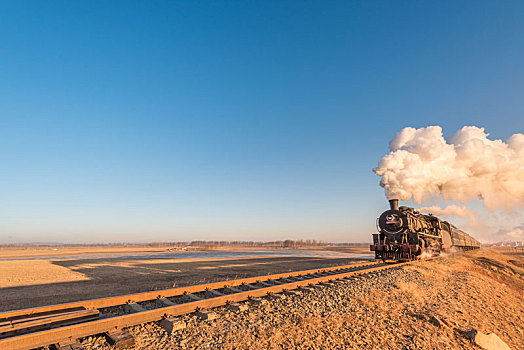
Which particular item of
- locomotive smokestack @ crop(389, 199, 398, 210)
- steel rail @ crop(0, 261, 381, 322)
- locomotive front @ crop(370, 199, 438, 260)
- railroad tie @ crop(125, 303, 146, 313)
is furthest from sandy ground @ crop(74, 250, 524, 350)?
locomotive smokestack @ crop(389, 199, 398, 210)

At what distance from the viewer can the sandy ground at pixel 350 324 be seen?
487cm

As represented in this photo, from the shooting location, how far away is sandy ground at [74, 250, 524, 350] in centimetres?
487

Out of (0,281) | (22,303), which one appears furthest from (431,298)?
(0,281)

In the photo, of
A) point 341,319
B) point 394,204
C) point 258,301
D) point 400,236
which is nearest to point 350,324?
point 341,319

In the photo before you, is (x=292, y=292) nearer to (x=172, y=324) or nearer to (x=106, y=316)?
(x=172, y=324)

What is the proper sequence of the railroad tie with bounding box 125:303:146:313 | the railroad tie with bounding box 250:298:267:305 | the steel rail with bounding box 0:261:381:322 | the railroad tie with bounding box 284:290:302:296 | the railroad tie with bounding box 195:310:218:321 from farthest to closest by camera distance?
the railroad tie with bounding box 284:290:302:296, the railroad tie with bounding box 250:298:267:305, the railroad tie with bounding box 125:303:146:313, the railroad tie with bounding box 195:310:218:321, the steel rail with bounding box 0:261:381:322

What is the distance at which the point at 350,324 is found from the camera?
5949 mm

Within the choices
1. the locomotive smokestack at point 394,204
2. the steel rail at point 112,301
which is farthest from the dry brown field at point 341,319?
the locomotive smokestack at point 394,204

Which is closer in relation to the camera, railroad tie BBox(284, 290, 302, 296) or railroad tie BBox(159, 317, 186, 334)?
railroad tie BBox(159, 317, 186, 334)

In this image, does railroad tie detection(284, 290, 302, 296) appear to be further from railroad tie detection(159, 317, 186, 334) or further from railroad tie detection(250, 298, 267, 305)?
railroad tie detection(159, 317, 186, 334)

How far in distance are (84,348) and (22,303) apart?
18.4 ft

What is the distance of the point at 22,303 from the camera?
7.83 metres

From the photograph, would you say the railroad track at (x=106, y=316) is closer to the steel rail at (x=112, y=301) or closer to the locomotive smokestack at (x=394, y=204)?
the steel rail at (x=112, y=301)

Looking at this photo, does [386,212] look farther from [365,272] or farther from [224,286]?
[224,286]
